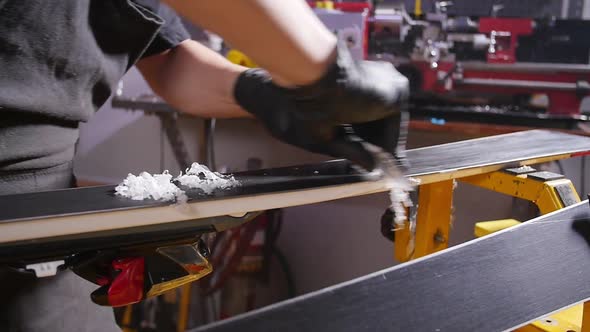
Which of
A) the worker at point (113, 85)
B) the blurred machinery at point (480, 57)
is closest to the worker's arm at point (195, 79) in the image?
the worker at point (113, 85)

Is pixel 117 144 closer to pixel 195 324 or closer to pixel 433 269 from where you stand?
pixel 195 324

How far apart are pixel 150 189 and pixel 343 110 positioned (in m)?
0.23

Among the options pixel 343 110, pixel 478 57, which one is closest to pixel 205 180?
pixel 343 110

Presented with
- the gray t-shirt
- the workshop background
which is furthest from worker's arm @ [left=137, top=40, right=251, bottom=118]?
the workshop background

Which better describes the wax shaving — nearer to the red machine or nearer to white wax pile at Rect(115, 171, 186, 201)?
white wax pile at Rect(115, 171, 186, 201)

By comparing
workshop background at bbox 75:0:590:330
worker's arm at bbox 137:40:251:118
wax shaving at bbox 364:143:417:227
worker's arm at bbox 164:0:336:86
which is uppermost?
worker's arm at bbox 164:0:336:86

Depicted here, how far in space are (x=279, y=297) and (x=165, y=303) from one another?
0.43 m

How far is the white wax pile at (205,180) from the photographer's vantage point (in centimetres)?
59

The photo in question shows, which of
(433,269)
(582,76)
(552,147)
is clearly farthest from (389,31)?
(433,269)

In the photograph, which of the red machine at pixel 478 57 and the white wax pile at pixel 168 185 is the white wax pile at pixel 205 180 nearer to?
the white wax pile at pixel 168 185

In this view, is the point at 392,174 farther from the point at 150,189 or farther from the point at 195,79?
the point at 195,79

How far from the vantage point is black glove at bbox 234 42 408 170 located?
51cm

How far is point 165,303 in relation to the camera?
1882mm

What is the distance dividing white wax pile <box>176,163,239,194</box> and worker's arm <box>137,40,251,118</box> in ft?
0.62
